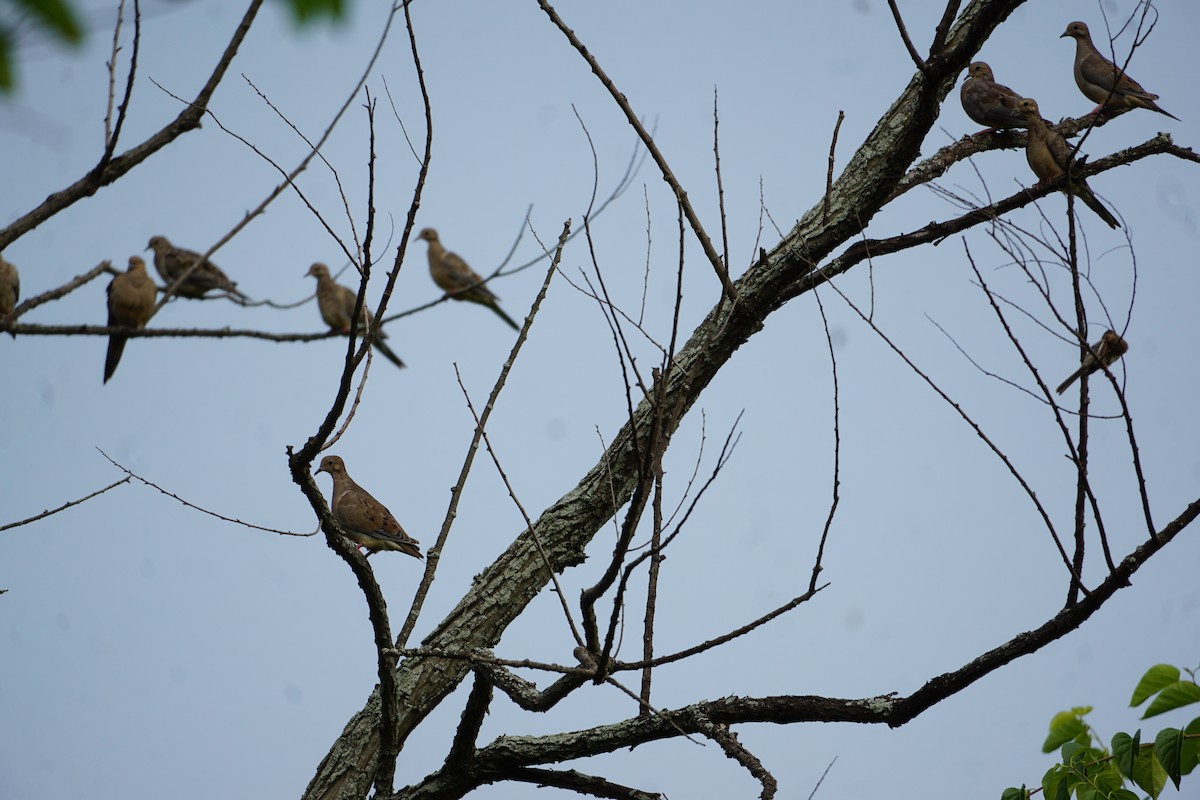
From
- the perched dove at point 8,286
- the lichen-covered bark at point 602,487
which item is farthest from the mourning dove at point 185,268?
the lichen-covered bark at point 602,487

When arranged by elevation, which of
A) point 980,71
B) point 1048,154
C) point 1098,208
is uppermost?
point 980,71

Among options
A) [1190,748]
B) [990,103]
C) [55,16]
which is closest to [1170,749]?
[1190,748]

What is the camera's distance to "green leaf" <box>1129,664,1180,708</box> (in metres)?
2.61

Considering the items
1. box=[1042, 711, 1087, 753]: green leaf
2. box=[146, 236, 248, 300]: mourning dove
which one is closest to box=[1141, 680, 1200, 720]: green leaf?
box=[1042, 711, 1087, 753]: green leaf

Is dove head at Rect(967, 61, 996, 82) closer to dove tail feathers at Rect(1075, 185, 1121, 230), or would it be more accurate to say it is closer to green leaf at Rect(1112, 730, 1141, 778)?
dove tail feathers at Rect(1075, 185, 1121, 230)

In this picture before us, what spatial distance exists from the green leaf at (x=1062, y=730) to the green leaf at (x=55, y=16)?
3.04m

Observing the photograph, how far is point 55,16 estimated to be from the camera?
0.75 m

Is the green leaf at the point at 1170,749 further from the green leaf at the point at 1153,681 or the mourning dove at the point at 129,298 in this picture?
the mourning dove at the point at 129,298

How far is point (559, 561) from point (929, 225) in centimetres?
181

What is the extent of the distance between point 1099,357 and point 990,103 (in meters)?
3.68

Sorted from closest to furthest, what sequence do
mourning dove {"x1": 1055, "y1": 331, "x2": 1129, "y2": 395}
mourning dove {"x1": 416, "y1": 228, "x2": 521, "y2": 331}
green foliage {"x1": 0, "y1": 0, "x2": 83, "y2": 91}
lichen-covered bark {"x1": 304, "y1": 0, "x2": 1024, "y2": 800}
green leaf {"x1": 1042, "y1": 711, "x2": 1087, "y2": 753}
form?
1. green foliage {"x1": 0, "y1": 0, "x2": 83, "y2": 91}
2. mourning dove {"x1": 1055, "y1": 331, "x2": 1129, "y2": 395}
3. green leaf {"x1": 1042, "y1": 711, "x2": 1087, "y2": 753}
4. lichen-covered bark {"x1": 304, "y1": 0, "x2": 1024, "y2": 800}
5. mourning dove {"x1": 416, "y1": 228, "x2": 521, "y2": 331}

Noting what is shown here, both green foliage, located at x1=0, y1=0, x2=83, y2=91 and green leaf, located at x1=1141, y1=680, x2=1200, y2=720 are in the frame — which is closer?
green foliage, located at x1=0, y1=0, x2=83, y2=91

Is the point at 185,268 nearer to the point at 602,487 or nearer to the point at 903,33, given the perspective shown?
the point at 602,487

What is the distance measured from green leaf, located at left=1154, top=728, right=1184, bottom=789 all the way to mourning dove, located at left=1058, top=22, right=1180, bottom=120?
3.20 m
